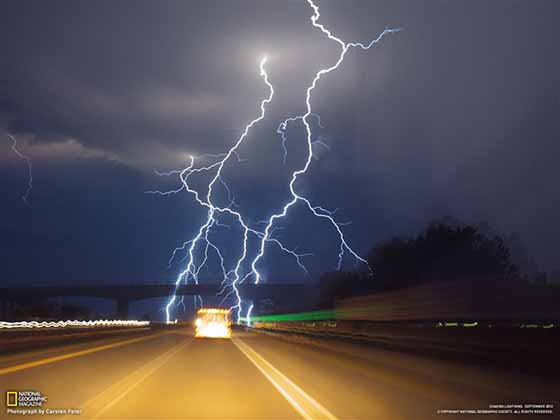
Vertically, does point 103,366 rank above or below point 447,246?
below

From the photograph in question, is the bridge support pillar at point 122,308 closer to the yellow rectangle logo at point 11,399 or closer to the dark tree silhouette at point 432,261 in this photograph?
the dark tree silhouette at point 432,261

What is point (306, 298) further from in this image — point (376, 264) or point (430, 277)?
point (430, 277)

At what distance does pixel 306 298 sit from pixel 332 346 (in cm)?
9135

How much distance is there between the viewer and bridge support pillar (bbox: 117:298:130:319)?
146 metres

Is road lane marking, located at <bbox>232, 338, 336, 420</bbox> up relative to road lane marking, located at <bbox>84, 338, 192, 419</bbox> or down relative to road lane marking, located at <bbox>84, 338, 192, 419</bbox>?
down

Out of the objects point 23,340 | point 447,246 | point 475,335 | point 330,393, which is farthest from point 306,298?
point 330,393

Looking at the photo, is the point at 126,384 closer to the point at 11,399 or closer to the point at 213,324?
the point at 11,399

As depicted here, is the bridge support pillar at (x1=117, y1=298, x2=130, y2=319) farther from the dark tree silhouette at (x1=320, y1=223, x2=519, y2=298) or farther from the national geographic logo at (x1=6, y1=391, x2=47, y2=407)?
the national geographic logo at (x1=6, y1=391, x2=47, y2=407)

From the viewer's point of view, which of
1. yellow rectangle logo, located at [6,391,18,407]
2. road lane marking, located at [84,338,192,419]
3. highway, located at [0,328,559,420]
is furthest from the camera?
road lane marking, located at [84,338,192,419]

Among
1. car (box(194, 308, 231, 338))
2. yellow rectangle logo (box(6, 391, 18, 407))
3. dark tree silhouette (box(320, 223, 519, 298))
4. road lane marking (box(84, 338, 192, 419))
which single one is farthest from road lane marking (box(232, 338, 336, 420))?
dark tree silhouette (box(320, 223, 519, 298))

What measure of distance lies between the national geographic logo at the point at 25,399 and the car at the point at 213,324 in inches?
1712

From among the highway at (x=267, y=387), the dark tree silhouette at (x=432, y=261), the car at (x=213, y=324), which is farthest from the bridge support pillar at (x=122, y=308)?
the highway at (x=267, y=387)

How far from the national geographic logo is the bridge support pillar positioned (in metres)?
130

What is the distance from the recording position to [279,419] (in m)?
14.9
